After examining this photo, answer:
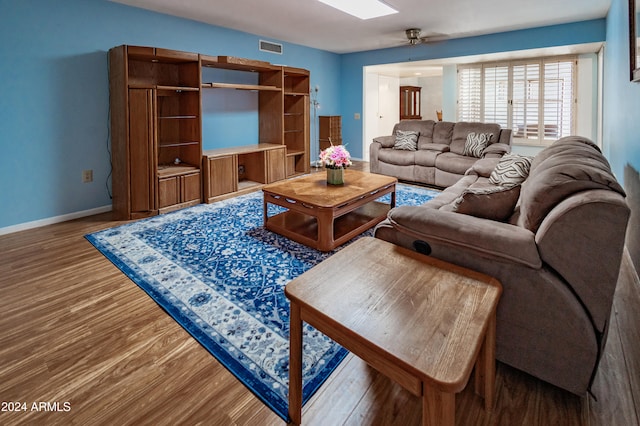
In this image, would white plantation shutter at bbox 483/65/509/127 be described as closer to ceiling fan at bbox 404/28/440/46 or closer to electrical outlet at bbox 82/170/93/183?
ceiling fan at bbox 404/28/440/46

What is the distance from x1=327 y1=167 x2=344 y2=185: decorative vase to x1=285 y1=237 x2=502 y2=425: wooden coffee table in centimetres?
212

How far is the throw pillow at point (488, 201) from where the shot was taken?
201cm

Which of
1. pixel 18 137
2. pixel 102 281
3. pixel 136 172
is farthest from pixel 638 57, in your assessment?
pixel 18 137

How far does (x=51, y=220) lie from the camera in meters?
4.00

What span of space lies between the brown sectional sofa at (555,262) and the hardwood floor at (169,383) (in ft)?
0.59

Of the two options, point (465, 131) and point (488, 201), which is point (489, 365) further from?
point (465, 131)

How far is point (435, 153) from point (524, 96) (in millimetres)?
2827

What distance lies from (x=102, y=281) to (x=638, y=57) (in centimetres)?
387

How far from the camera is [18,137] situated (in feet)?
11.9

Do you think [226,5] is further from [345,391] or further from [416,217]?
[345,391]

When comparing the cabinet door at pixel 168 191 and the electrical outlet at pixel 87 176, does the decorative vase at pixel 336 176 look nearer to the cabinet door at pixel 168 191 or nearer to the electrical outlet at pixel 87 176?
the cabinet door at pixel 168 191

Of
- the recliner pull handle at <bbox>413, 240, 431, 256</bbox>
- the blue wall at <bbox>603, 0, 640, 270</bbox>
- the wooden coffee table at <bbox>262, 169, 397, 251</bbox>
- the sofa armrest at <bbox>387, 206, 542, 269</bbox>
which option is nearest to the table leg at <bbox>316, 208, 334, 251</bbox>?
the wooden coffee table at <bbox>262, 169, 397, 251</bbox>

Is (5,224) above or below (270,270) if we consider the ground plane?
above

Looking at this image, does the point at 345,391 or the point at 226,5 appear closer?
the point at 345,391
